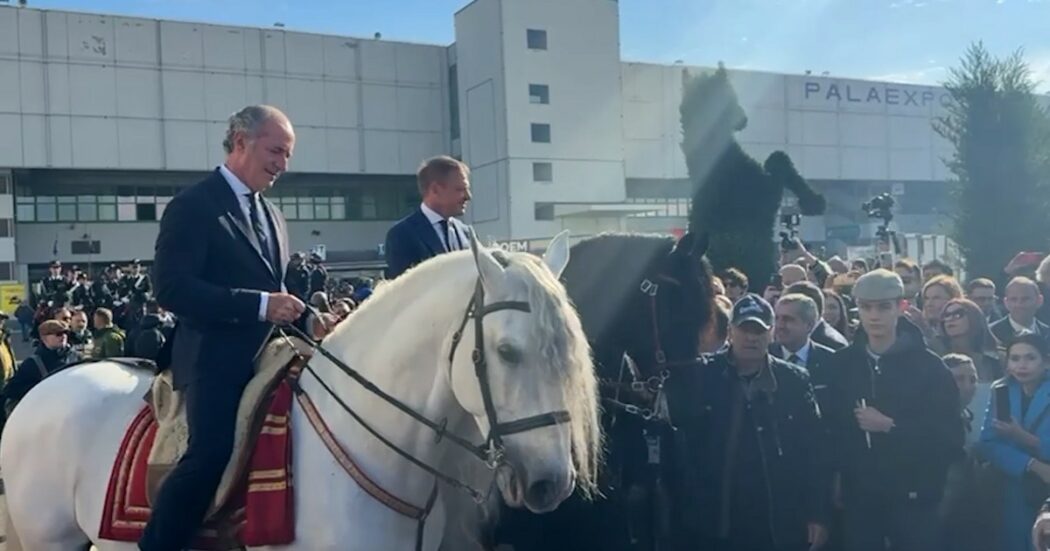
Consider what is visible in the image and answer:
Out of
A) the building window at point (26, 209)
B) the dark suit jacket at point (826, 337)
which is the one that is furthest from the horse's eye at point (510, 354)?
the building window at point (26, 209)

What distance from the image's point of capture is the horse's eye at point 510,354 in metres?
2.82

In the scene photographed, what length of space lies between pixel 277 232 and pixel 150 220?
130ft

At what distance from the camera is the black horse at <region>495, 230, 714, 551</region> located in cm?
432

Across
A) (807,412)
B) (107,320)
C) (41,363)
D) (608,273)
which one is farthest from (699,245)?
(107,320)

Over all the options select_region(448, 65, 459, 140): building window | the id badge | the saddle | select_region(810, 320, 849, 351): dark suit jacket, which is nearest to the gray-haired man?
select_region(810, 320, 849, 351): dark suit jacket

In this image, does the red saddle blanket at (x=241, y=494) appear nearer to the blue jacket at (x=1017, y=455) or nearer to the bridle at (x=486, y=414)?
the bridle at (x=486, y=414)

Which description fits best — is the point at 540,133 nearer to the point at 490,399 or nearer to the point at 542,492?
the point at 490,399

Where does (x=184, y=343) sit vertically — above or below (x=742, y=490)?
above

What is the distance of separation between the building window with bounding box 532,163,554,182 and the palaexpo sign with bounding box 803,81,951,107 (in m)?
16.8

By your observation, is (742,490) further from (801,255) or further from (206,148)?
(206,148)

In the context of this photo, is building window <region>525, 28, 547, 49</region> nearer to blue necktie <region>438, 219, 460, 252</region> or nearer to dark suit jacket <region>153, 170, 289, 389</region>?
blue necktie <region>438, 219, 460, 252</region>

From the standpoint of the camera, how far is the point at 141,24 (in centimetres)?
3641

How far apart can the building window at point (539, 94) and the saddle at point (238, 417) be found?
35.3 metres

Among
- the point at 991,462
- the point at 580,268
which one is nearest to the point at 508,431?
the point at 580,268
